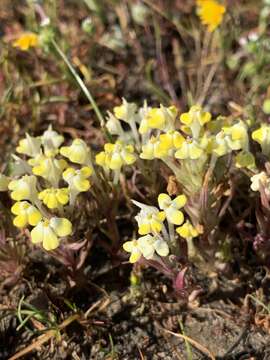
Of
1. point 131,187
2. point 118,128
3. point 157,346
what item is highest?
point 118,128

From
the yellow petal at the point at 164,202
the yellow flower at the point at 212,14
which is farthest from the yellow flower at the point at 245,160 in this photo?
the yellow flower at the point at 212,14

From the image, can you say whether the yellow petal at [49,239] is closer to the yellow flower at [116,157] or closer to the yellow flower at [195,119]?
the yellow flower at [116,157]

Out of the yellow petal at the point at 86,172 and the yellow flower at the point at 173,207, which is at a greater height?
the yellow petal at the point at 86,172

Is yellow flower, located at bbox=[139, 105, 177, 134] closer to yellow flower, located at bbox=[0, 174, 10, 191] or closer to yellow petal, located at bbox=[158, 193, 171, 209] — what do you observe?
yellow petal, located at bbox=[158, 193, 171, 209]

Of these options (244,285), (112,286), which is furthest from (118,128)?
(244,285)

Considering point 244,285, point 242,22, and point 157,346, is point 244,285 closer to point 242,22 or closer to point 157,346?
point 157,346

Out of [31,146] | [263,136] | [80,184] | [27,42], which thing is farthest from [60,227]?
[27,42]

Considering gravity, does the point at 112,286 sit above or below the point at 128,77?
below

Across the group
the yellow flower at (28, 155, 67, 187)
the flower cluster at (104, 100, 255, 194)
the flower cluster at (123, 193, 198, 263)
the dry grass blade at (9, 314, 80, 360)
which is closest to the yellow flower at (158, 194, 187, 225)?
the flower cluster at (123, 193, 198, 263)
